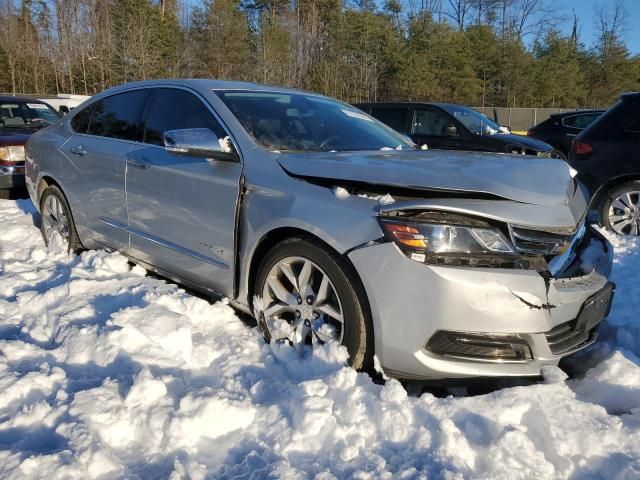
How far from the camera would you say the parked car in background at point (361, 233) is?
2305mm

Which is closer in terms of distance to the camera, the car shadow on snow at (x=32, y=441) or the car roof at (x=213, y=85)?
the car shadow on snow at (x=32, y=441)

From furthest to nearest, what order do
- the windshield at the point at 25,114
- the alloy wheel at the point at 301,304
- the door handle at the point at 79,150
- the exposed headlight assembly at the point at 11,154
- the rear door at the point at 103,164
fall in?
the windshield at the point at 25,114
the exposed headlight assembly at the point at 11,154
the door handle at the point at 79,150
the rear door at the point at 103,164
the alloy wheel at the point at 301,304

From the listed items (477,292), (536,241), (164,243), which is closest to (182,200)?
(164,243)

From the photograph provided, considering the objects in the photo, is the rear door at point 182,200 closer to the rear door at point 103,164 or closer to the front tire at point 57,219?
the rear door at point 103,164

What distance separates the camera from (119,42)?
3388 cm

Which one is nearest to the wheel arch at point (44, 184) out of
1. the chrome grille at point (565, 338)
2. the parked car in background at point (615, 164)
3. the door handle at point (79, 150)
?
the door handle at point (79, 150)

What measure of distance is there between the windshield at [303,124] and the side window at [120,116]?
2.64 feet

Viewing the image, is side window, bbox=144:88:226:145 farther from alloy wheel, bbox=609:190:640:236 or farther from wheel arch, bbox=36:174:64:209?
alloy wheel, bbox=609:190:640:236

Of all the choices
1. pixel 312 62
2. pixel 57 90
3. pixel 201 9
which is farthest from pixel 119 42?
pixel 312 62

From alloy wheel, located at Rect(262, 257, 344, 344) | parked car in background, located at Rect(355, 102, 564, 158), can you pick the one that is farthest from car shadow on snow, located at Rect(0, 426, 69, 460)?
parked car in background, located at Rect(355, 102, 564, 158)

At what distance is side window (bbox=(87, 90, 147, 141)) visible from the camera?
389 cm

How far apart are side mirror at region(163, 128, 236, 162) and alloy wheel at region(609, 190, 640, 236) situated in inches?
185

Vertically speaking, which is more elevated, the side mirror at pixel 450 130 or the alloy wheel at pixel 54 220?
the side mirror at pixel 450 130

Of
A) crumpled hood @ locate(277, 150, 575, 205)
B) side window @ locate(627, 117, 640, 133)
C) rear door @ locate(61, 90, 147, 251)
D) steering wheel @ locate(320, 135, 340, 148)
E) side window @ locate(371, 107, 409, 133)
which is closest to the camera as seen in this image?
crumpled hood @ locate(277, 150, 575, 205)
